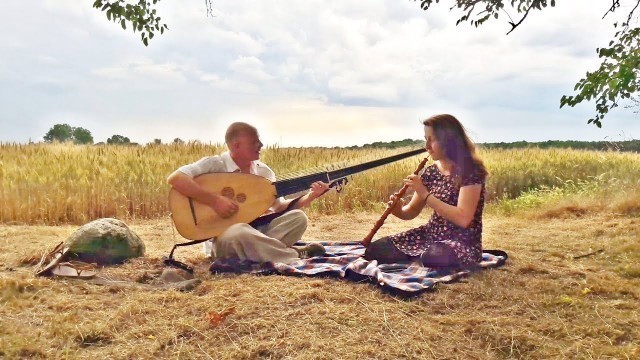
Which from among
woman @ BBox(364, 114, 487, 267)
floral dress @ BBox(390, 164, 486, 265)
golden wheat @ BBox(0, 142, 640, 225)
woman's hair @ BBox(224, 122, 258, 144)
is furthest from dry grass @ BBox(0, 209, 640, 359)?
golden wheat @ BBox(0, 142, 640, 225)

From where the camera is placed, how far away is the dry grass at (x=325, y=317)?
12.9 feet

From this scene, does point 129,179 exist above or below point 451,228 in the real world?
above

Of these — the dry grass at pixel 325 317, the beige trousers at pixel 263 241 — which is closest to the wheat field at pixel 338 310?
the dry grass at pixel 325 317

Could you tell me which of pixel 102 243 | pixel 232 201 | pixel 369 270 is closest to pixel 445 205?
pixel 369 270

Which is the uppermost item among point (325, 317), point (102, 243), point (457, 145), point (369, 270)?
point (457, 145)

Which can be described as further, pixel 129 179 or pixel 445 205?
pixel 129 179

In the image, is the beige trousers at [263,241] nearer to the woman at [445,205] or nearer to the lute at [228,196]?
the lute at [228,196]

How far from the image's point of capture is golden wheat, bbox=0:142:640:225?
31.7 feet

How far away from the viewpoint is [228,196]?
222 inches

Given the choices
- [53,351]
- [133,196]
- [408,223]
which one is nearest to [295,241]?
[53,351]

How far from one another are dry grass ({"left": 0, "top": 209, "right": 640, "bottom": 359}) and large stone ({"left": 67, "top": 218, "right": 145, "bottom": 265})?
0.34 metres

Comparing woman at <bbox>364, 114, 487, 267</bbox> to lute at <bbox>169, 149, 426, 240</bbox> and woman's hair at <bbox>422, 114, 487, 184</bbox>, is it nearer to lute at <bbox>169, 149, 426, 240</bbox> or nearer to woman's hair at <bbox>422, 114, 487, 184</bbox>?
woman's hair at <bbox>422, 114, 487, 184</bbox>

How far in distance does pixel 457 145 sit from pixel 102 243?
352 centimetres

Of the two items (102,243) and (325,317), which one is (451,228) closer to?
(325,317)
